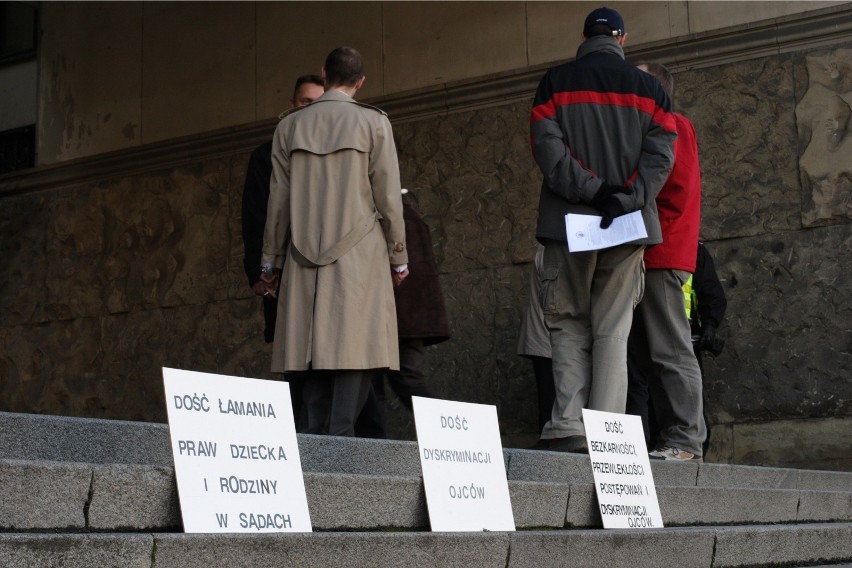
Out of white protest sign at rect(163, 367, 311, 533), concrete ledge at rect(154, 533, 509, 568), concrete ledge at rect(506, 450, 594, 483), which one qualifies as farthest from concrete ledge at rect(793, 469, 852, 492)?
white protest sign at rect(163, 367, 311, 533)

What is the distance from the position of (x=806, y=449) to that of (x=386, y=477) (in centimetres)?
460

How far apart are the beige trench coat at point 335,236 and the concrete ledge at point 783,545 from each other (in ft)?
4.91

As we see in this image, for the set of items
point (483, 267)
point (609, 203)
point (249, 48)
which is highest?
point (249, 48)

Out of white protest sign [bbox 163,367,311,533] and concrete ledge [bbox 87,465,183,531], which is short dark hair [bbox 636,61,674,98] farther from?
concrete ledge [bbox 87,465,183,531]

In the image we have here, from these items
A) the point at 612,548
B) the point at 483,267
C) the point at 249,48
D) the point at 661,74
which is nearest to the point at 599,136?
the point at 661,74

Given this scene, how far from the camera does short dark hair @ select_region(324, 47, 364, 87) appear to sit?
5.40m

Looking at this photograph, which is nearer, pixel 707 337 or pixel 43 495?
pixel 43 495

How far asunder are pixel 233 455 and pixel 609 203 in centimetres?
258

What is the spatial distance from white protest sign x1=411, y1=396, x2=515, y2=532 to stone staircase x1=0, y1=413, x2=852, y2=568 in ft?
Result: 0.23

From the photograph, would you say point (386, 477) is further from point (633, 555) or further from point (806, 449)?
point (806, 449)

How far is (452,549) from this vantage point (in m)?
3.21

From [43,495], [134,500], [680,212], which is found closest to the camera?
[43,495]

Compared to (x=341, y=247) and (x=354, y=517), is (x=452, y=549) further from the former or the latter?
(x=341, y=247)

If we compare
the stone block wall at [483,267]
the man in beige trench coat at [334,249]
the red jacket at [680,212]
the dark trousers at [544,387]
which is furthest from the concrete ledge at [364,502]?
the stone block wall at [483,267]
